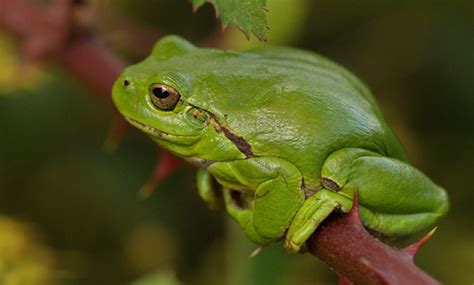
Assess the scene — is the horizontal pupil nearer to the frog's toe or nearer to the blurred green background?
the frog's toe

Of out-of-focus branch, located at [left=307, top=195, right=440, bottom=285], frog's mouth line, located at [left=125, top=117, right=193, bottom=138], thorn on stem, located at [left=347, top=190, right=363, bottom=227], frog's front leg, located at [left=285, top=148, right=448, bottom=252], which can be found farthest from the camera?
frog's mouth line, located at [left=125, top=117, right=193, bottom=138]

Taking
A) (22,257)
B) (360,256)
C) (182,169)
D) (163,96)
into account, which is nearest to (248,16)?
(163,96)

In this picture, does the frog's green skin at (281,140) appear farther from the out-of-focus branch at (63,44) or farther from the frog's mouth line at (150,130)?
the out-of-focus branch at (63,44)

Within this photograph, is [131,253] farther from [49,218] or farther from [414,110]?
[414,110]

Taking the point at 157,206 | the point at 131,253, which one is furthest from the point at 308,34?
the point at 131,253

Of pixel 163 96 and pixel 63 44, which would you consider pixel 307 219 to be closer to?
pixel 163 96

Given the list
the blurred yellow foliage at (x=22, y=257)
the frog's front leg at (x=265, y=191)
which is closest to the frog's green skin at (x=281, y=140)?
the frog's front leg at (x=265, y=191)

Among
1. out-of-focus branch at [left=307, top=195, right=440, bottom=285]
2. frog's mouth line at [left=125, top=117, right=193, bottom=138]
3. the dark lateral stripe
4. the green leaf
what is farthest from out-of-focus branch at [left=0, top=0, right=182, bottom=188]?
out-of-focus branch at [left=307, top=195, right=440, bottom=285]
